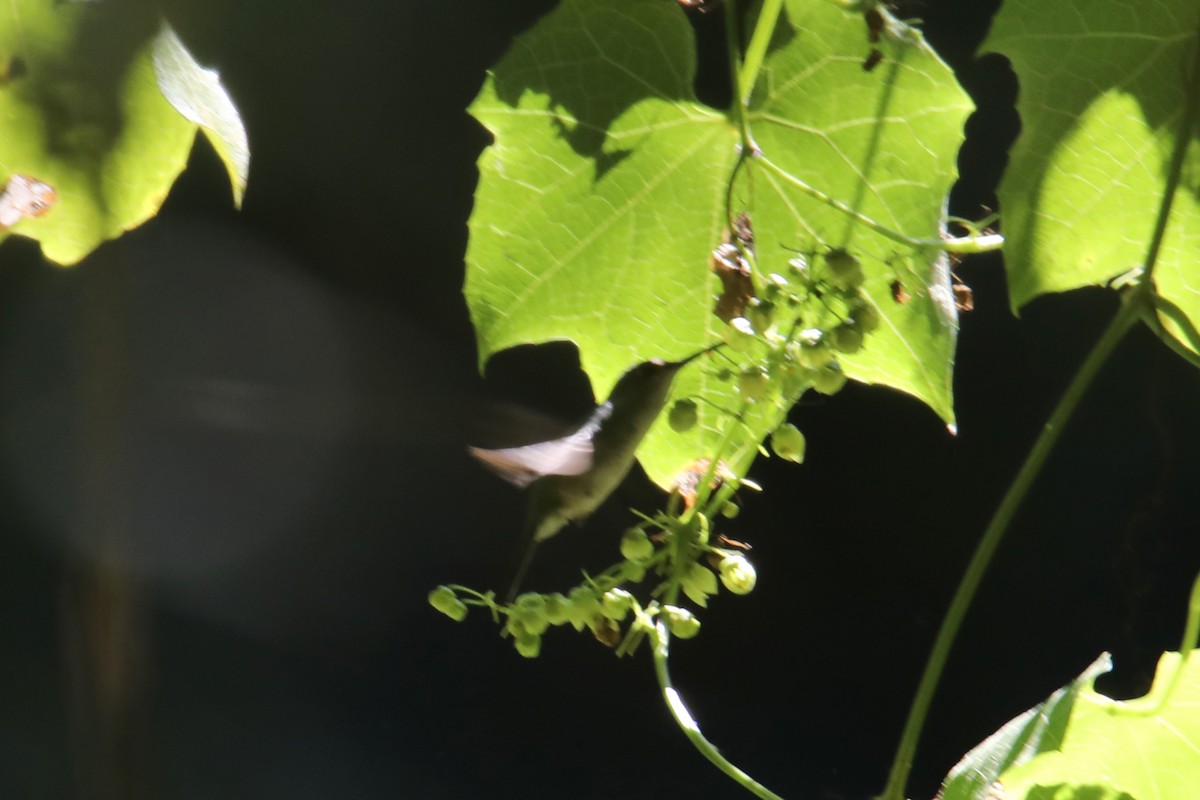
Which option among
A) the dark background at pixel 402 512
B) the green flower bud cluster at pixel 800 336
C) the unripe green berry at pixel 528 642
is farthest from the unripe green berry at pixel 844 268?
the dark background at pixel 402 512

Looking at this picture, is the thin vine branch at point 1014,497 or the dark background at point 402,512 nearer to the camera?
the thin vine branch at point 1014,497

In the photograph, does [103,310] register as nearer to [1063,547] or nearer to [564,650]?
[564,650]

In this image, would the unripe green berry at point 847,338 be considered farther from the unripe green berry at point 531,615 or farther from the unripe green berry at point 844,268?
the unripe green berry at point 531,615

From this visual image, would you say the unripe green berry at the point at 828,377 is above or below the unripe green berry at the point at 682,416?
above

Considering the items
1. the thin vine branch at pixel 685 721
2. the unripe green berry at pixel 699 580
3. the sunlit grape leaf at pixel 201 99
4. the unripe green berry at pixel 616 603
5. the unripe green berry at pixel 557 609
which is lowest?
the thin vine branch at pixel 685 721

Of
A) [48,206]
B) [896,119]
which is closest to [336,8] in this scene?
[48,206]

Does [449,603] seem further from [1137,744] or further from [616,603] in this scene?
[1137,744]

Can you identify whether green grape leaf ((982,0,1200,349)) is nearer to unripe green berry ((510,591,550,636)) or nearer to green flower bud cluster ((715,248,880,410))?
green flower bud cluster ((715,248,880,410))
